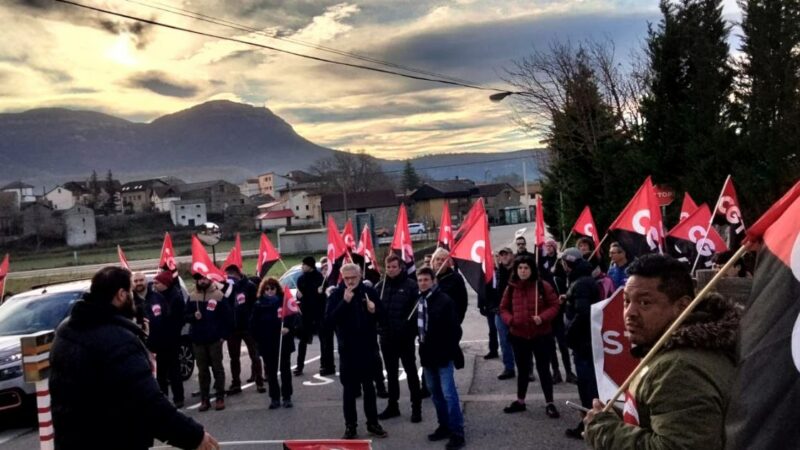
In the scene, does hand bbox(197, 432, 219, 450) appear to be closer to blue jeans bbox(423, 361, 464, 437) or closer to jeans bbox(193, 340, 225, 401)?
blue jeans bbox(423, 361, 464, 437)

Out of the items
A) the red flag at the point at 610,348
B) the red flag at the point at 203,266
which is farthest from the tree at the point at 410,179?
the red flag at the point at 610,348

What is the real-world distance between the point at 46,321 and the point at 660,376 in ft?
31.1

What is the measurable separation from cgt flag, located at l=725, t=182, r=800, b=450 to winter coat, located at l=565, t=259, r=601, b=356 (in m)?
4.13

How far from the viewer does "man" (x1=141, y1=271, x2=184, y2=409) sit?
29.0ft

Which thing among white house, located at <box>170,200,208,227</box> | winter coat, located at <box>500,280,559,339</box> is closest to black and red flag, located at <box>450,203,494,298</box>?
winter coat, located at <box>500,280,559,339</box>

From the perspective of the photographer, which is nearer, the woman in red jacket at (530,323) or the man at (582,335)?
the man at (582,335)

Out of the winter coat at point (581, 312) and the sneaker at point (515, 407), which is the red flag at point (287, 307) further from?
the winter coat at point (581, 312)

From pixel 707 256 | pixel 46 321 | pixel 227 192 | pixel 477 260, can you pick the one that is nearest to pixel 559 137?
pixel 707 256

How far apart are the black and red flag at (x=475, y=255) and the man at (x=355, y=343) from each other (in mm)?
1324

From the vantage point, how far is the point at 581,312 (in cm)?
646

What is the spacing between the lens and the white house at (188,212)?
10700cm

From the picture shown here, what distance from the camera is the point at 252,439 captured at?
23.2 ft

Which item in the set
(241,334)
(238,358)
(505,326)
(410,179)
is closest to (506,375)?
(505,326)

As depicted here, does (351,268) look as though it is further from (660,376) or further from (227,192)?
(227,192)
